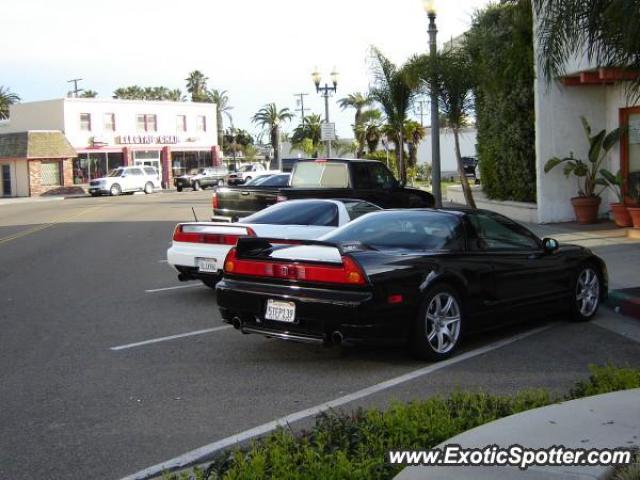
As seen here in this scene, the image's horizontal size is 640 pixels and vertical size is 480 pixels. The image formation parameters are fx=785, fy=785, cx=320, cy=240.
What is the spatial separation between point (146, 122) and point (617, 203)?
168 feet

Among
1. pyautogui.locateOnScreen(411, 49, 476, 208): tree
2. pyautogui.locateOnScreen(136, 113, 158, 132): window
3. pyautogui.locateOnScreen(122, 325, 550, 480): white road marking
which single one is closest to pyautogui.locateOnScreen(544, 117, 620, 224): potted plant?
pyautogui.locateOnScreen(411, 49, 476, 208): tree

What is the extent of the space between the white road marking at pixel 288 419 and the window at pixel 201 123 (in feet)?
204

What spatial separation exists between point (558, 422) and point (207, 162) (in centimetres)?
6611

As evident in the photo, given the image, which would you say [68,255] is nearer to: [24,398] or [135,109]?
[24,398]

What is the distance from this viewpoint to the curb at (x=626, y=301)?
29.6 feet

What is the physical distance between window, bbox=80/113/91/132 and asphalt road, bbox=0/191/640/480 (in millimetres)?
49219

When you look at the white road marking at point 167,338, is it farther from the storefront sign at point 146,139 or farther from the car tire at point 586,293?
the storefront sign at point 146,139

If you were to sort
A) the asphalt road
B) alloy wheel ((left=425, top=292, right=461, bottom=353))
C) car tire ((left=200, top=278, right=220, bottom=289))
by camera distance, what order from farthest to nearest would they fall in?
1. car tire ((left=200, top=278, right=220, bottom=289))
2. alloy wheel ((left=425, top=292, right=461, bottom=353))
3. the asphalt road

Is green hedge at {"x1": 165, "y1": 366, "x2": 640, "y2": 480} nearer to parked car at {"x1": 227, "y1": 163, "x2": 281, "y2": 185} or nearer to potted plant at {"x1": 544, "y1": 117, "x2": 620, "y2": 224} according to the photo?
potted plant at {"x1": 544, "y1": 117, "x2": 620, "y2": 224}

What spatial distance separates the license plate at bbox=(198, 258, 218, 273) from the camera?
10.0 m

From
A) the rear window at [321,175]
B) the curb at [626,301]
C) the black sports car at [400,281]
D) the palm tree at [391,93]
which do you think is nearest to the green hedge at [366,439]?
the black sports car at [400,281]

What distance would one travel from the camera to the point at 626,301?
9.23 meters

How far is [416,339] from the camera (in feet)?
22.5

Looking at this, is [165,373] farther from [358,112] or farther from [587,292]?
[358,112]
